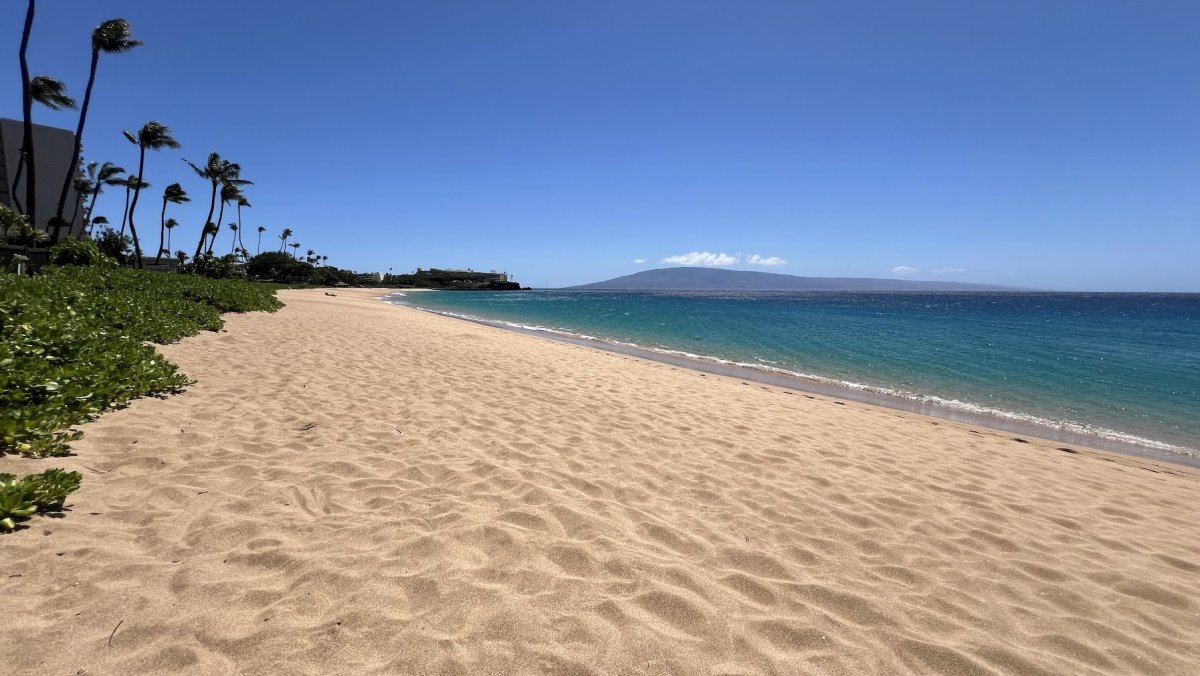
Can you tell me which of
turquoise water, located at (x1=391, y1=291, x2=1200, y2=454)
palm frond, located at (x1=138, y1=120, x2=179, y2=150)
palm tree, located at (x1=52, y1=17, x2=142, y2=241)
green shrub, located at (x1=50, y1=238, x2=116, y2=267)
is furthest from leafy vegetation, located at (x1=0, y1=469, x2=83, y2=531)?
palm frond, located at (x1=138, y1=120, x2=179, y2=150)

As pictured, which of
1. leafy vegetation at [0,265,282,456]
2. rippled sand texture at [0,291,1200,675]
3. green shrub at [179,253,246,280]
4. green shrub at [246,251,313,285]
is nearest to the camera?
rippled sand texture at [0,291,1200,675]

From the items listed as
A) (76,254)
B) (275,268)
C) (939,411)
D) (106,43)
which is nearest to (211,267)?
(106,43)

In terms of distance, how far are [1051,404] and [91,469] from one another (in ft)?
56.6

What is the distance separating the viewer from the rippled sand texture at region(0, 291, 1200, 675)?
7.64 feet

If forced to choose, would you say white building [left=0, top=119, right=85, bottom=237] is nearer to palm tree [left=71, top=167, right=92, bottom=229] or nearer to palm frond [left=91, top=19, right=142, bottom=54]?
palm tree [left=71, top=167, right=92, bottom=229]

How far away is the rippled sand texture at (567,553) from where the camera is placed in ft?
7.64

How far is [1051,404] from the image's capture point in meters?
11.8

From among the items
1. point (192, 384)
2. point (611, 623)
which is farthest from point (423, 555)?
point (192, 384)

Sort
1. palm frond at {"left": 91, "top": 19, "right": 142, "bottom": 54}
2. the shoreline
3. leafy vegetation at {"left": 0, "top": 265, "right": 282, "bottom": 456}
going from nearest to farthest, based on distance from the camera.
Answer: leafy vegetation at {"left": 0, "top": 265, "right": 282, "bottom": 456} → the shoreline → palm frond at {"left": 91, "top": 19, "right": 142, "bottom": 54}

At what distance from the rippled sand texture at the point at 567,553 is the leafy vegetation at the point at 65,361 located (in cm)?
26

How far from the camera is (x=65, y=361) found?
4883 millimetres

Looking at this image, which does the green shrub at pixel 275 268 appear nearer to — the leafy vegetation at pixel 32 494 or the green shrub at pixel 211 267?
the green shrub at pixel 211 267

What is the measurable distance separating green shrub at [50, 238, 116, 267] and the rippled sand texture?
39.5ft

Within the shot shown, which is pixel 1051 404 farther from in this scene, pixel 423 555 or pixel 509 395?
pixel 423 555
